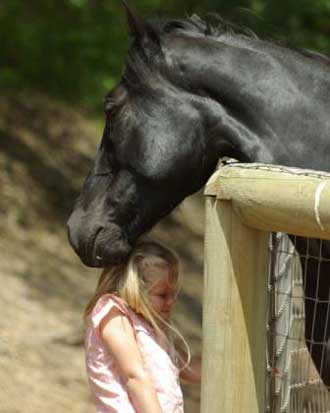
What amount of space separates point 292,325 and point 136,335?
0.74 metres

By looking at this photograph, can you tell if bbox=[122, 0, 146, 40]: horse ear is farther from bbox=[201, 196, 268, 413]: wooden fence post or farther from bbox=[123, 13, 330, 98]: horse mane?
bbox=[201, 196, 268, 413]: wooden fence post

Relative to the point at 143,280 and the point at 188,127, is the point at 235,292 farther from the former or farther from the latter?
the point at 188,127

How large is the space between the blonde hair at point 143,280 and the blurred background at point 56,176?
9.68ft

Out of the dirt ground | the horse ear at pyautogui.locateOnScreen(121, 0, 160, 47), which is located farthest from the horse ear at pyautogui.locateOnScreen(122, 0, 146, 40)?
the dirt ground

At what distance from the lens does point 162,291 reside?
2969 millimetres

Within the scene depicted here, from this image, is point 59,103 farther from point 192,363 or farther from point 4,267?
point 192,363

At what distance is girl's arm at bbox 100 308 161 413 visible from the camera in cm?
281

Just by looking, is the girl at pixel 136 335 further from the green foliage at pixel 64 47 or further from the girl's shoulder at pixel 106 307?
the green foliage at pixel 64 47

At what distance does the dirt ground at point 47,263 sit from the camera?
20.3 ft

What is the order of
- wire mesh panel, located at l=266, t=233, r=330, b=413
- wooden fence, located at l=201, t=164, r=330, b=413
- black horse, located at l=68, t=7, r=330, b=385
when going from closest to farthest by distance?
wooden fence, located at l=201, t=164, r=330, b=413
wire mesh panel, located at l=266, t=233, r=330, b=413
black horse, located at l=68, t=7, r=330, b=385

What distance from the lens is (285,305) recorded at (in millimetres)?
3225

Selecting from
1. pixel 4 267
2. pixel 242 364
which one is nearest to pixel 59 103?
pixel 4 267

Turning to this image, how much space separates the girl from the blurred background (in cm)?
296

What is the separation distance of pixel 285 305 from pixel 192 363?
0.32 meters
